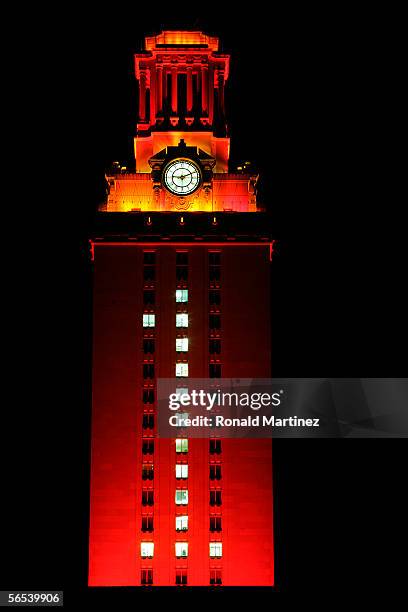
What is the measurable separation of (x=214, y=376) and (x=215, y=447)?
20.0 feet

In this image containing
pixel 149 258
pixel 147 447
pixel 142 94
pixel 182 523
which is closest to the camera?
pixel 182 523

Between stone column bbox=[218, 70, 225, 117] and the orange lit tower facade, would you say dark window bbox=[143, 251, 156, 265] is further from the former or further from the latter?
stone column bbox=[218, 70, 225, 117]

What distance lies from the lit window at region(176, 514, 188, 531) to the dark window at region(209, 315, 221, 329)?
1636 cm

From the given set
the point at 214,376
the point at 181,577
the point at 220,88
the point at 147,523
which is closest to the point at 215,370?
the point at 214,376

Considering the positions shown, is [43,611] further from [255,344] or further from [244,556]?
[255,344]

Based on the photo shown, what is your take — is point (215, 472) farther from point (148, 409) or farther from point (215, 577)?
point (215, 577)

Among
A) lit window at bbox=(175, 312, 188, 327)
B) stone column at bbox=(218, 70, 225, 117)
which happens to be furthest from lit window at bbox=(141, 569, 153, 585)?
stone column at bbox=(218, 70, 225, 117)

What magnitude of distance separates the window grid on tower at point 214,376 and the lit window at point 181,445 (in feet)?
6.83

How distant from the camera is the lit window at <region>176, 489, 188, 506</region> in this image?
3371 inches

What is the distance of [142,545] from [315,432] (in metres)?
17.3

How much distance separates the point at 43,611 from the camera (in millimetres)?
74125

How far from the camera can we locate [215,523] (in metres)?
85.2

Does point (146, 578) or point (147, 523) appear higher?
point (147, 523)

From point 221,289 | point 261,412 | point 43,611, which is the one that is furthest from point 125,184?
point 43,611
